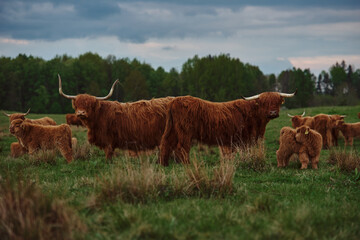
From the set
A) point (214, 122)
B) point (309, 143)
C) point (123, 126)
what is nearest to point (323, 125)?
point (309, 143)

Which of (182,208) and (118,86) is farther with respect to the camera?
(118,86)

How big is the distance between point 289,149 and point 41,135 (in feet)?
18.8

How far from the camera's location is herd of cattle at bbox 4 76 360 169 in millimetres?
7081

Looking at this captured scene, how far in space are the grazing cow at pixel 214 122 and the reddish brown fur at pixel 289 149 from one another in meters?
0.52

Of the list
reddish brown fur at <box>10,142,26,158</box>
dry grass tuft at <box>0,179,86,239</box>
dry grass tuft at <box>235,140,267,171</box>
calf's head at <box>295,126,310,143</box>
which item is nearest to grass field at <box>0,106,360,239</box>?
dry grass tuft at <box>0,179,86,239</box>

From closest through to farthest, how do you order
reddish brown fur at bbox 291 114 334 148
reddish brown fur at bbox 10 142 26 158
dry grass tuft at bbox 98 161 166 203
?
dry grass tuft at bbox 98 161 166 203 < reddish brown fur at bbox 10 142 26 158 < reddish brown fur at bbox 291 114 334 148

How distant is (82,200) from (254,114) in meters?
4.74

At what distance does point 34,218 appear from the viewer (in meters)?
3.21

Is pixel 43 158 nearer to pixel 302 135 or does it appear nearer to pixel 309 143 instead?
pixel 302 135

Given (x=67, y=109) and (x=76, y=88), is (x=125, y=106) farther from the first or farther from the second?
(x=76, y=88)

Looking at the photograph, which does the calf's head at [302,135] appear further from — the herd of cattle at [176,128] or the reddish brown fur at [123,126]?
the reddish brown fur at [123,126]

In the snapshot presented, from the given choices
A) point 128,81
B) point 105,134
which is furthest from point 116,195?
point 128,81

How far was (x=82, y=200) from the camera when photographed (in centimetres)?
410

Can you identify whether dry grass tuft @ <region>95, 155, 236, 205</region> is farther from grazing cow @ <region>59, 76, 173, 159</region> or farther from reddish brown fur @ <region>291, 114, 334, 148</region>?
reddish brown fur @ <region>291, 114, 334, 148</region>
